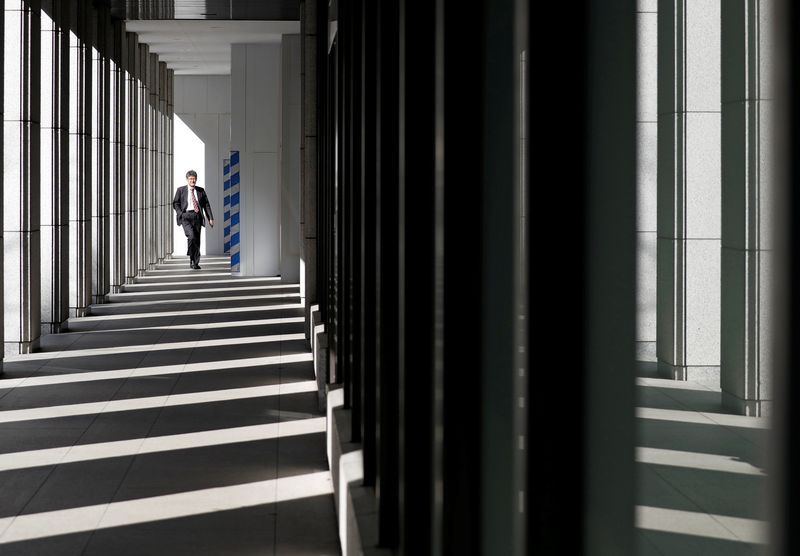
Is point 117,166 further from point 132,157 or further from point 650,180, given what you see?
point 650,180

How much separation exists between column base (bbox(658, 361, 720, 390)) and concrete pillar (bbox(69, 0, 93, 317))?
899 centimetres

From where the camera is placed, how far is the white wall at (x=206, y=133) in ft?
113

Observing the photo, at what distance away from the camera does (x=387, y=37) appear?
405cm

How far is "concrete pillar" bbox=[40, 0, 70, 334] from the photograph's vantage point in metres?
13.8

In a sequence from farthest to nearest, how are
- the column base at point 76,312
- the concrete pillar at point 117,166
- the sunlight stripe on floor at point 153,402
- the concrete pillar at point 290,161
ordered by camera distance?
the concrete pillar at point 290,161 < the concrete pillar at point 117,166 < the column base at point 76,312 < the sunlight stripe on floor at point 153,402

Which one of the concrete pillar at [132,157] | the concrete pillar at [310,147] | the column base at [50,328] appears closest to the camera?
the concrete pillar at [310,147]

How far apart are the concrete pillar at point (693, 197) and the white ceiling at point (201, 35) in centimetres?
1228

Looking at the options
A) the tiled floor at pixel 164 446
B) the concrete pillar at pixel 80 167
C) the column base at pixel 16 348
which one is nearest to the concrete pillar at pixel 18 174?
the column base at pixel 16 348

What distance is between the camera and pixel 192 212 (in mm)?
27719

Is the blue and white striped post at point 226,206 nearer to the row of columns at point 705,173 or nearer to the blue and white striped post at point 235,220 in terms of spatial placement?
the blue and white striped post at point 235,220

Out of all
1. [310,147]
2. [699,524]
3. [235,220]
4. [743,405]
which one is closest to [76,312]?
[310,147]

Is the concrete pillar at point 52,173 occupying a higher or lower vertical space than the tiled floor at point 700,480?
higher

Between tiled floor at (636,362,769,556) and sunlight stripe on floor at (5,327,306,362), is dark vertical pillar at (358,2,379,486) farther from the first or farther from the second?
sunlight stripe on floor at (5,327,306,362)

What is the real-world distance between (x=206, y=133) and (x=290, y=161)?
13.2 m
